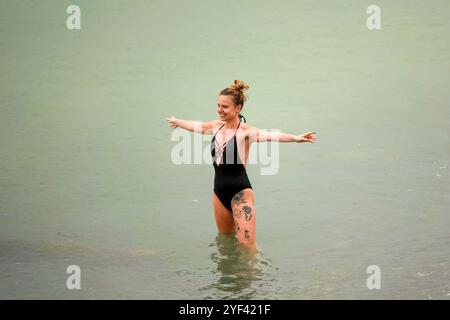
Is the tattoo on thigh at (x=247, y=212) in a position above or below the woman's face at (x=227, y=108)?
below

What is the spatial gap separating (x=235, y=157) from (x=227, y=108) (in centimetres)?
41

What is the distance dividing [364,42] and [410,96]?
5.57 feet

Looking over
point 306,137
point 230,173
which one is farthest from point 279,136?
point 230,173

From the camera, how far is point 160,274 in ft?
23.8

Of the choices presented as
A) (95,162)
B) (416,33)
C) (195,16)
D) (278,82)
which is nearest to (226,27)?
(195,16)

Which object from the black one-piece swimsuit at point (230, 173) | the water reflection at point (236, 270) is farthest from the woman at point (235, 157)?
the water reflection at point (236, 270)

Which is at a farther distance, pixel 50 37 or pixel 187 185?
pixel 50 37

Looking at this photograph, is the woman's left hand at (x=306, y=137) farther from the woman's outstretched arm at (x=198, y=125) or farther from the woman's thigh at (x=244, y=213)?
the woman's outstretched arm at (x=198, y=125)

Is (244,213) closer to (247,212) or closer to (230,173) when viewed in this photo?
(247,212)

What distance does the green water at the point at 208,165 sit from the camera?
7324 mm

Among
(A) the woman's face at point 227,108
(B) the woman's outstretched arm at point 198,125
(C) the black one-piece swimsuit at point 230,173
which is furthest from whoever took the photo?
(B) the woman's outstretched arm at point 198,125

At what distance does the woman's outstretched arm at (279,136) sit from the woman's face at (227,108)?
20cm

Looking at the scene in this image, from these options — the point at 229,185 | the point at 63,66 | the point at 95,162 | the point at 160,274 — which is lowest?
the point at 160,274

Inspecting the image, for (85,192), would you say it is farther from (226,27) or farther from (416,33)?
(416,33)
